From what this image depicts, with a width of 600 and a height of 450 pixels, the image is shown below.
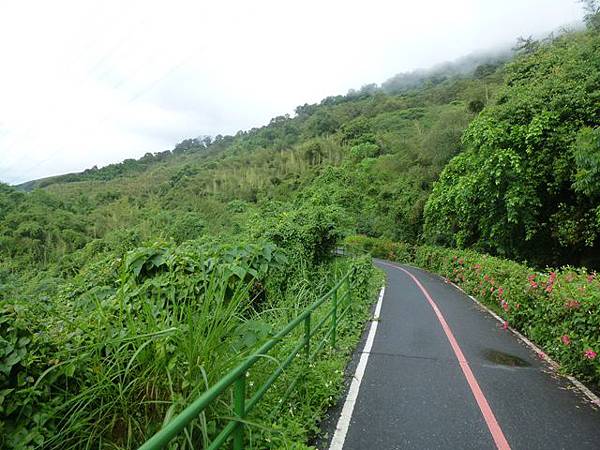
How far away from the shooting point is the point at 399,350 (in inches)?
273

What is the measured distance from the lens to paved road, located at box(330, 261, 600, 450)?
4.02m

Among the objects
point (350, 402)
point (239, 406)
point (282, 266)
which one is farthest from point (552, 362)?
point (239, 406)

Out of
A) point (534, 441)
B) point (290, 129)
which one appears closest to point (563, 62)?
point (534, 441)

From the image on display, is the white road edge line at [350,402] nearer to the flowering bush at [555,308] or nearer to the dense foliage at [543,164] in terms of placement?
the flowering bush at [555,308]

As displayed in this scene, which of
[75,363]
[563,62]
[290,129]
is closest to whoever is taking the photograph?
[75,363]

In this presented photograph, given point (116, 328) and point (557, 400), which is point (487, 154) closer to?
point (557, 400)

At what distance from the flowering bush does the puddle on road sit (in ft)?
1.97

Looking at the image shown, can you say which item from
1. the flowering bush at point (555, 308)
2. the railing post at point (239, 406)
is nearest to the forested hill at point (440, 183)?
the railing post at point (239, 406)

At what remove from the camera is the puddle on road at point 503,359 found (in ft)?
21.6

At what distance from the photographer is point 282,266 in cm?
669

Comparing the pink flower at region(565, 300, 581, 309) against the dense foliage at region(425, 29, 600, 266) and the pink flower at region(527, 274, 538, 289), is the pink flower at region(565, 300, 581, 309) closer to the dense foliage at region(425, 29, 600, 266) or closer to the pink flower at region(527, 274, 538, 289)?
the pink flower at region(527, 274, 538, 289)

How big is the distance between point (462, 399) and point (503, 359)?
2.40 meters

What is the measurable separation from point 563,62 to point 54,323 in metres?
19.6

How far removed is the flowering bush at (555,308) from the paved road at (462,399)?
421 millimetres
